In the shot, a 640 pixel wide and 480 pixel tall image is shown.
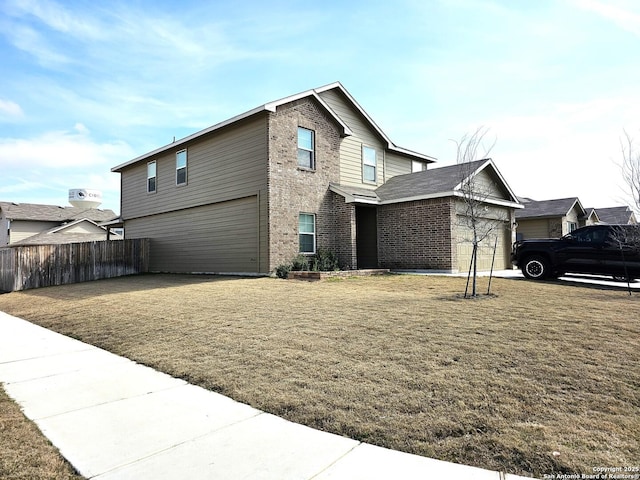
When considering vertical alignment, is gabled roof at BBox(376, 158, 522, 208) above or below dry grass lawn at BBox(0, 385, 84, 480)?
above

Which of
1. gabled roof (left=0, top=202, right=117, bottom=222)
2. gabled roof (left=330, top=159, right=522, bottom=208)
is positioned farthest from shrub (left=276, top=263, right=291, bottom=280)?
gabled roof (left=0, top=202, right=117, bottom=222)

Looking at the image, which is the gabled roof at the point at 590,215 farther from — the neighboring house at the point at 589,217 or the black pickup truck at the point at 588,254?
the black pickup truck at the point at 588,254

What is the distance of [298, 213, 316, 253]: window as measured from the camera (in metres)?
15.3

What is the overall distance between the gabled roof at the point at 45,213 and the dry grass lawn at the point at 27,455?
3787 cm

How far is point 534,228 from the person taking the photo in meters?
25.3

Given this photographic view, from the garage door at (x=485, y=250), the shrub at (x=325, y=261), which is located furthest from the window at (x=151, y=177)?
the garage door at (x=485, y=250)

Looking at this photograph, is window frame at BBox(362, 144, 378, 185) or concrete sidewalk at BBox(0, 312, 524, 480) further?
window frame at BBox(362, 144, 378, 185)

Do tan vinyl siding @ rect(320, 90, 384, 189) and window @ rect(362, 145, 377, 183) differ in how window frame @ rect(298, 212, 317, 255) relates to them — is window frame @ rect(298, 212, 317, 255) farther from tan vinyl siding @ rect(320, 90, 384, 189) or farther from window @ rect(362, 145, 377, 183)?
window @ rect(362, 145, 377, 183)

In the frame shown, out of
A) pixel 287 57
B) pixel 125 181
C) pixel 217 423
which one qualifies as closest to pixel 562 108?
pixel 287 57

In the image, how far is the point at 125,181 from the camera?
22766 millimetres

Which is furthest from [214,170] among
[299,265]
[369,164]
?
[369,164]

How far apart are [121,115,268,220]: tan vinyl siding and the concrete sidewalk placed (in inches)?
413

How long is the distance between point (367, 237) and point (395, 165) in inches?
195

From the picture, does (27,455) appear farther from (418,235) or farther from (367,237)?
(367,237)
